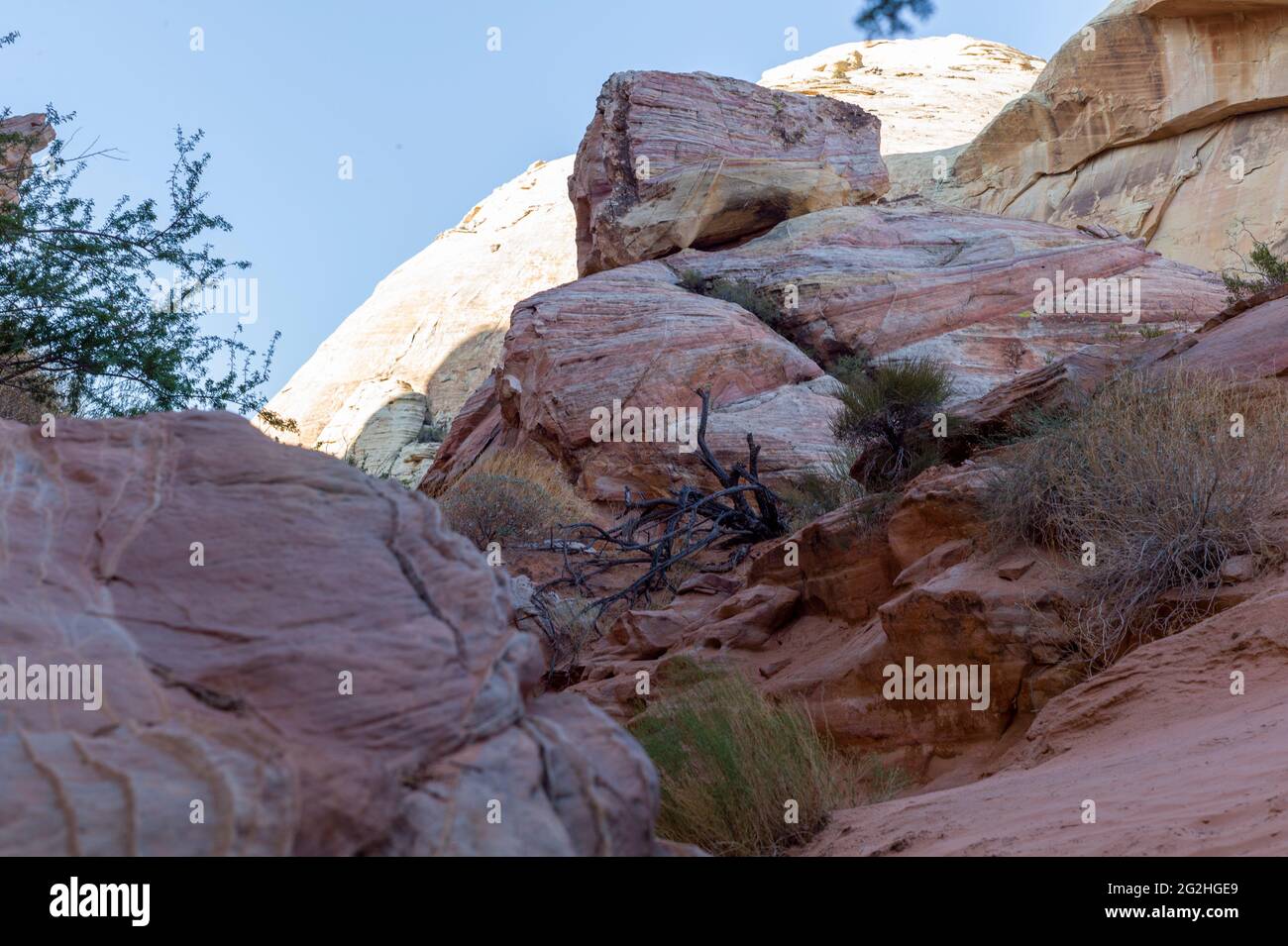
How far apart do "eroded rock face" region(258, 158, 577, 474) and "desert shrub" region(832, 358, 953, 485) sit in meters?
23.6

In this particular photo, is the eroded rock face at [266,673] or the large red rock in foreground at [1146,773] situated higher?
the eroded rock face at [266,673]

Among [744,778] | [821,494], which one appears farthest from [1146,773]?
[821,494]

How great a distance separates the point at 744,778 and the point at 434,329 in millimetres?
36494

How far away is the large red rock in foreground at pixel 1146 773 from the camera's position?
10.6ft

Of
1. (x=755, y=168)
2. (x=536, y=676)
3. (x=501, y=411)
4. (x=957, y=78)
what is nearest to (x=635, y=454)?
(x=501, y=411)

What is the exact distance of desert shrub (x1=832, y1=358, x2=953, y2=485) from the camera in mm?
9188

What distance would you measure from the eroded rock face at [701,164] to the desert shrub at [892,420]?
1150 cm

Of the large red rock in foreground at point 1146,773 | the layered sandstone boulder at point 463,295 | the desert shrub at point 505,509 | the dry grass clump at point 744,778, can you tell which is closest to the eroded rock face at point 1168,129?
the layered sandstone boulder at point 463,295

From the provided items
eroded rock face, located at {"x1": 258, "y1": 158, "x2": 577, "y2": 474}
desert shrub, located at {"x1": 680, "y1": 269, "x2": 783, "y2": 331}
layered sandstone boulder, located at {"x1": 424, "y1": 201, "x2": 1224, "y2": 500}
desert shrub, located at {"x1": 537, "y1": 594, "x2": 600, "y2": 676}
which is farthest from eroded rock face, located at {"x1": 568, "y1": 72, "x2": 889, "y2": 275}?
eroded rock face, located at {"x1": 258, "y1": 158, "x2": 577, "y2": 474}

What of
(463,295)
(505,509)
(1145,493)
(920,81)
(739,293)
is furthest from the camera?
(920,81)

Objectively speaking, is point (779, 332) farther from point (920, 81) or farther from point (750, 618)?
point (920, 81)

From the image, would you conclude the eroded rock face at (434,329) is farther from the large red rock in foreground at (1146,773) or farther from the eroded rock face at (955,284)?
the large red rock in foreground at (1146,773)

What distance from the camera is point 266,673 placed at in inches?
93.9

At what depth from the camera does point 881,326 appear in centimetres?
1692
